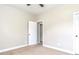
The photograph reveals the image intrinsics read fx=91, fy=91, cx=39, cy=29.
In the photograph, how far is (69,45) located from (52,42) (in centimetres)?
53

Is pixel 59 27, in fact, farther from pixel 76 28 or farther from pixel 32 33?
pixel 32 33

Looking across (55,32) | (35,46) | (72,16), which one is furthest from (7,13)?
(72,16)

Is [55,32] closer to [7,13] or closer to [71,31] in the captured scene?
[71,31]

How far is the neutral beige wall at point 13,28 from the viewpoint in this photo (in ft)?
8.26

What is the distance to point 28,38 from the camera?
257cm

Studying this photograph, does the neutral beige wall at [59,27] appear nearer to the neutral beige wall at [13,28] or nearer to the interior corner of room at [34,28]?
the interior corner of room at [34,28]

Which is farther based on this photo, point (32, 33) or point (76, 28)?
point (32, 33)

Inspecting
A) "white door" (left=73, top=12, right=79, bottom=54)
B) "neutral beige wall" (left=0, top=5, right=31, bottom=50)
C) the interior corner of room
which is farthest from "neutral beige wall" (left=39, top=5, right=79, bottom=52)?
"neutral beige wall" (left=0, top=5, right=31, bottom=50)

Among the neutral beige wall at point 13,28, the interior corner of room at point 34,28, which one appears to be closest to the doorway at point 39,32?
the interior corner of room at point 34,28

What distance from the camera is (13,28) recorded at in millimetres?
2537

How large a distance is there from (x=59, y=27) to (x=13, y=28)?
4.30 feet

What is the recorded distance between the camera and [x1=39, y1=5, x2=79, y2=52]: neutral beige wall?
96.3 inches

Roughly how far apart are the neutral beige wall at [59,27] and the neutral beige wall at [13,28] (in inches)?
22.3

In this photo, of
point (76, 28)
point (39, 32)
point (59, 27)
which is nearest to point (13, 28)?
point (39, 32)
